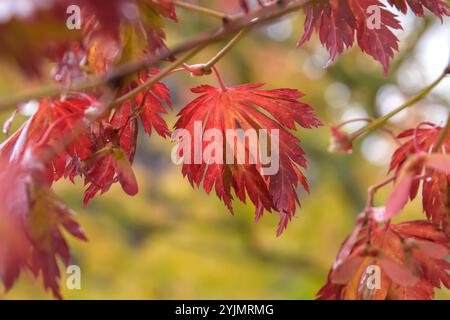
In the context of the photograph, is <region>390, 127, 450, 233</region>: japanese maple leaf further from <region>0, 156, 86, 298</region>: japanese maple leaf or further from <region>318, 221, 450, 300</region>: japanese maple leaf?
<region>0, 156, 86, 298</region>: japanese maple leaf

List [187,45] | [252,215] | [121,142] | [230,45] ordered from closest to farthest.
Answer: [187,45] < [230,45] < [121,142] < [252,215]

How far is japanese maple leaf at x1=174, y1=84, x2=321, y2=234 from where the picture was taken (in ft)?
2.82

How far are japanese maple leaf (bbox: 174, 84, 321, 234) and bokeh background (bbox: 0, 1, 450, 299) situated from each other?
6.04ft

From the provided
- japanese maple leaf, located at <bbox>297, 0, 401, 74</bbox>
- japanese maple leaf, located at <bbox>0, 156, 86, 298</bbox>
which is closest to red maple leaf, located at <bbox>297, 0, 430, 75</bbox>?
japanese maple leaf, located at <bbox>297, 0, 401, 74</bbox>

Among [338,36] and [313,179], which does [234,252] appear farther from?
[338,36]

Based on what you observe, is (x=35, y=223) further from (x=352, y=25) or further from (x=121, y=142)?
(x=352, y=25)

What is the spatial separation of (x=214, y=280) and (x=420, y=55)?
5.98 feet

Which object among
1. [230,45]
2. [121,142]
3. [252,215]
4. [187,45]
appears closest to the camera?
[187,45]

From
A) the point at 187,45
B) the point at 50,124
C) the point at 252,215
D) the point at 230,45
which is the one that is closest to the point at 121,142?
the point at 50,124

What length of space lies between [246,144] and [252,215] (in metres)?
2.61

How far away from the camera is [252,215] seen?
349 cm

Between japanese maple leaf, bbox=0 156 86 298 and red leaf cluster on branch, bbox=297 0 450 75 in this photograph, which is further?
red leaf cluster on branch, bbox=297 0 450 75

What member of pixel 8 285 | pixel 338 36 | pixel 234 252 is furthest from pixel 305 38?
pixel 234 252
